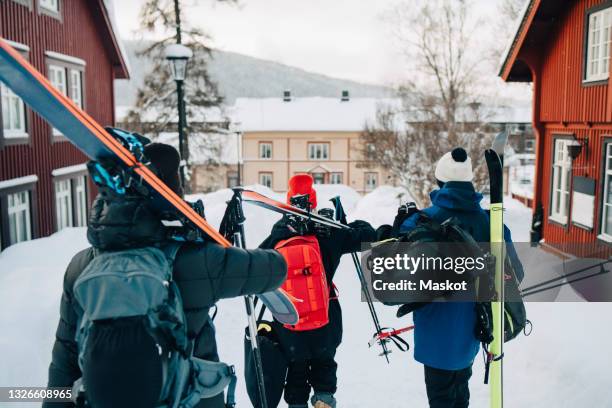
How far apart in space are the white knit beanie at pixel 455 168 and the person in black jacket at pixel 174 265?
158 cm

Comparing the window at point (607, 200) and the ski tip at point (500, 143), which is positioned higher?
the ski tip at point (500, 143)

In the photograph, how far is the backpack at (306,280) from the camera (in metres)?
3.67

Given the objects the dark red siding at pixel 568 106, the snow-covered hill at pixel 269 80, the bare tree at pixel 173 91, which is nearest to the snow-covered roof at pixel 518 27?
the dark red siding at pixel 568 106

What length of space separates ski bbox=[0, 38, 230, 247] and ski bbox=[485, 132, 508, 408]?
1.85 m

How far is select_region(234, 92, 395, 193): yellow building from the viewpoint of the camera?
153ft

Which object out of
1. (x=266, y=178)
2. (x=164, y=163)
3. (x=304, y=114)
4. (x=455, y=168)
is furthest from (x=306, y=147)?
(x=164, y=163)

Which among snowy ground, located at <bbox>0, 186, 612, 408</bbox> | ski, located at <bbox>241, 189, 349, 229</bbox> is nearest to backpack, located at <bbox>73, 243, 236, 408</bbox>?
ski, located at <bbox>241, 189, 349, 229</bbox>

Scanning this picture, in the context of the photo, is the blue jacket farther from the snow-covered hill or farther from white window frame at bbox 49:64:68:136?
the snow-covered hill

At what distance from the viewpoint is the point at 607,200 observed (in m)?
10.8

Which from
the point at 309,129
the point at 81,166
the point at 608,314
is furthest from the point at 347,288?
the point at 309,129

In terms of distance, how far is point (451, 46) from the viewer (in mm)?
26609

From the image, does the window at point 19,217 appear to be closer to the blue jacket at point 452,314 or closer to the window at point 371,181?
the blue jacket at point 452,314

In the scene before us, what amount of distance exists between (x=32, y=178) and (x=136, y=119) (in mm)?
15681

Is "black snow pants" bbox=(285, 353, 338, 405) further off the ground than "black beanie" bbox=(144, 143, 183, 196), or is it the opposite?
"black beanie" bbox=(144, 143, 183, 196)
